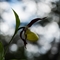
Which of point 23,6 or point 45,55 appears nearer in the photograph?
point 23,6

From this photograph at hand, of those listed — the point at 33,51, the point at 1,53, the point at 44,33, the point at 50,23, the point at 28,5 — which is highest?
the point at 1,53

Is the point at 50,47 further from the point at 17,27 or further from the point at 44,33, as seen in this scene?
the point at 17,27

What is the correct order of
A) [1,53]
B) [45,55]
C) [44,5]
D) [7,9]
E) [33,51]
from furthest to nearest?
[33,51] < [45,55] < [7,9] < [44,5] < [1,53]

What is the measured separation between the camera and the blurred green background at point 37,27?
10406 mm

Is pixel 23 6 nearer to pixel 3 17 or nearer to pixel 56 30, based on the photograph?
pixel 3 17

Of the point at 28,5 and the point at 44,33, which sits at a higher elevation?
the point at 28,5

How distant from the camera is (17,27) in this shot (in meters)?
1.17

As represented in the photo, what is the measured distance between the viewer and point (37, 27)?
1195cm

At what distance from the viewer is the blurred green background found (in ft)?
34.1

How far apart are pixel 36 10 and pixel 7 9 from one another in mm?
1329

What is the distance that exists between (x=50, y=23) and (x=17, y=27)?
1010 centimetres

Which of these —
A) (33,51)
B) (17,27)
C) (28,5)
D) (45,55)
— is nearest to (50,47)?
(45,55)

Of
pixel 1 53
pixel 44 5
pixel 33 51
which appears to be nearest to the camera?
pixel 1 53

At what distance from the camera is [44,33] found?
42.0 feet
